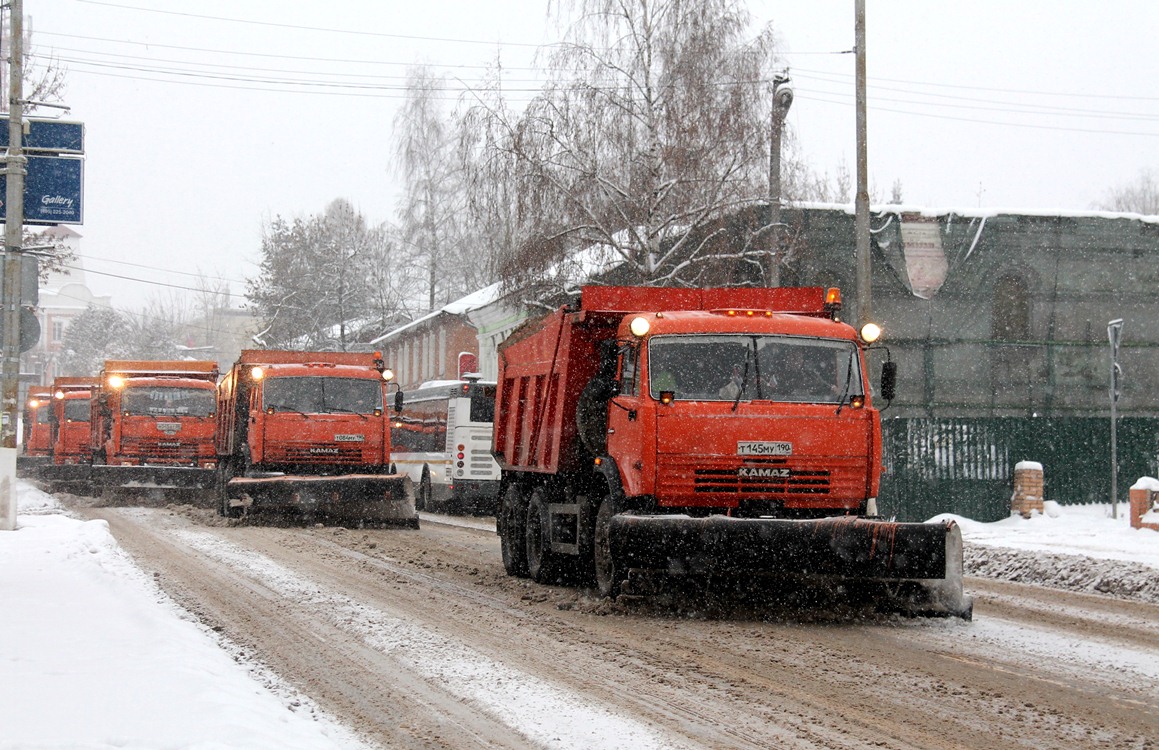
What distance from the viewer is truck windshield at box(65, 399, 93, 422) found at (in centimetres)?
3753

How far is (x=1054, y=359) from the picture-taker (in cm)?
3272

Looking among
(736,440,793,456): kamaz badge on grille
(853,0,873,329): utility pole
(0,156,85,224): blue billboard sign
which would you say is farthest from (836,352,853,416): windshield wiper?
(0,156,85,224): blue billboard sign

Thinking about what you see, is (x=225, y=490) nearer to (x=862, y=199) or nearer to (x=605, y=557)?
(x=862, y=199)

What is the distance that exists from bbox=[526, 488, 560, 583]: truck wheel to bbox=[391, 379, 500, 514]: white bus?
1288 centimetres

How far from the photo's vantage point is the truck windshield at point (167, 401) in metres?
29.7

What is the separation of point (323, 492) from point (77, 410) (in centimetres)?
1924

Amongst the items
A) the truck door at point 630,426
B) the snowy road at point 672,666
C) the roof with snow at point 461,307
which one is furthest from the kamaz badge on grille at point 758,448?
the roof with snow at point 461,307

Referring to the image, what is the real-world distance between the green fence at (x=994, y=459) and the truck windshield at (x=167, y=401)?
14921 mm

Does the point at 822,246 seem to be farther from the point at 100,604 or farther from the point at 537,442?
the point at 100,604

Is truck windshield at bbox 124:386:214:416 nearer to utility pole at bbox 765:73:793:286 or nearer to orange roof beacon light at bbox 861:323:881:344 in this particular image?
utility pole at bbox 765:73:793:286

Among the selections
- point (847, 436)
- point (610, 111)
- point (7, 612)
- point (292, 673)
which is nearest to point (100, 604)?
point (7, 612)

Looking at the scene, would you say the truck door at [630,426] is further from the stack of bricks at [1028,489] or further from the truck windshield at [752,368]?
the stack of bricks at [1028,489]

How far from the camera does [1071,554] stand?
1547cm

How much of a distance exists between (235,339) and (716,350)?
136m
